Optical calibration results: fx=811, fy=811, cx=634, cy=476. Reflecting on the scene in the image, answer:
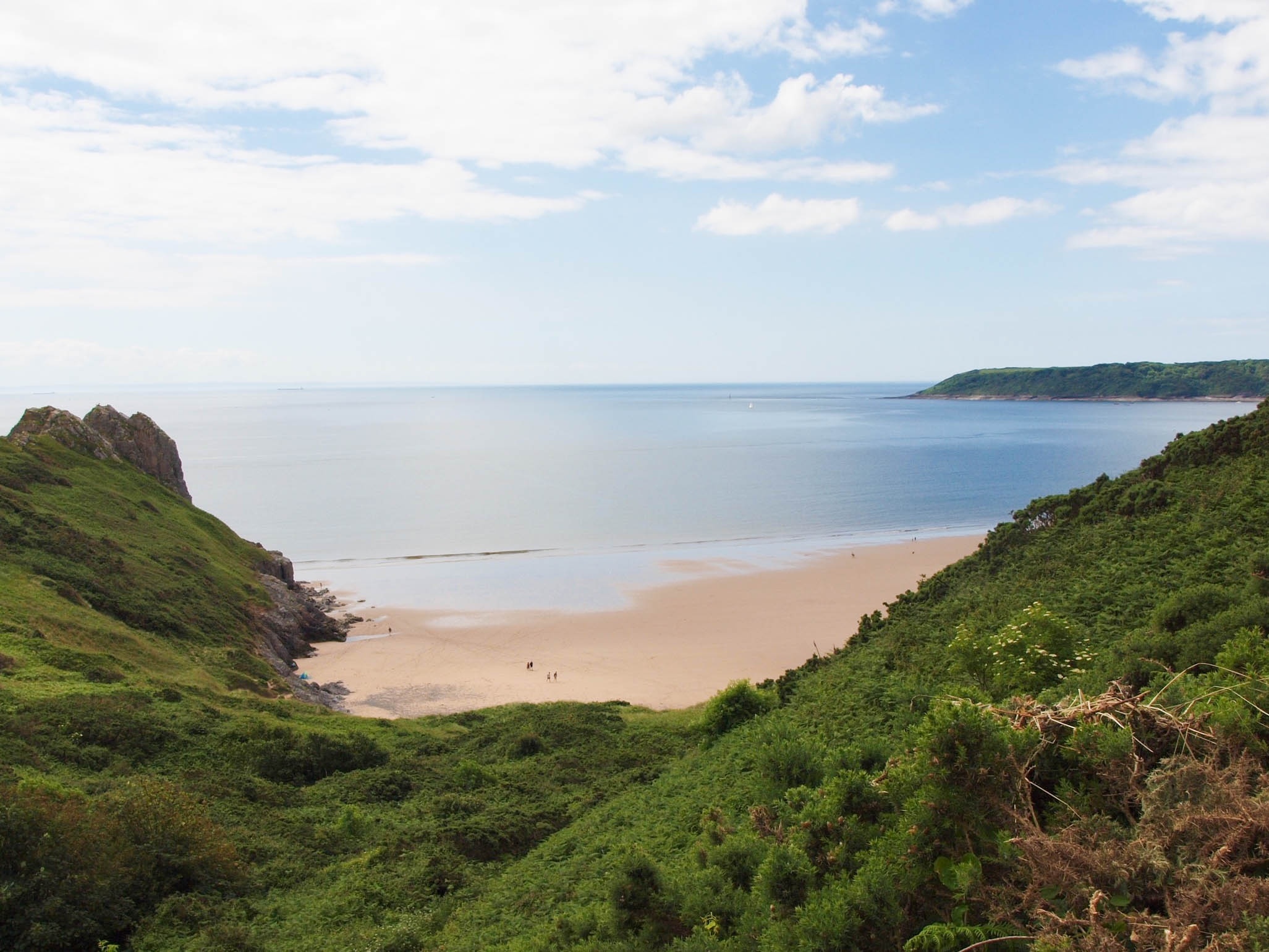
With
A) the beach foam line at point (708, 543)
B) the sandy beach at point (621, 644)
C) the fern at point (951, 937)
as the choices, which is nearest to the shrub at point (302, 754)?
the sandy beach at point (621, 644)

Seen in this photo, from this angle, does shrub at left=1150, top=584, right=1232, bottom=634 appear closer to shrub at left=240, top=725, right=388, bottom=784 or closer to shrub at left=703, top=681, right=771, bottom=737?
shrub at left=703, top=681, right=771, bottom=737

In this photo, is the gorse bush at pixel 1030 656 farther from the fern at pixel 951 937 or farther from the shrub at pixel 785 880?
the fern at pixel 951 937

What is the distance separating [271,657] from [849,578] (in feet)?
127

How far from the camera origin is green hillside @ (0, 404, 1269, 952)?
273 inches

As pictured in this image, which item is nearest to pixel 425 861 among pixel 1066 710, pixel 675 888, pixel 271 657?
pixel 675 888

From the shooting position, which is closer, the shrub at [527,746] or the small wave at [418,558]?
the shrub at [527,746]

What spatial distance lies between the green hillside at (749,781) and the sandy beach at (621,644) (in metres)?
5.95

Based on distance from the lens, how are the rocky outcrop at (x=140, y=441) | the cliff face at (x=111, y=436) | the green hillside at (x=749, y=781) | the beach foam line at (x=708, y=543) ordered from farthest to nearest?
the beach foam line at (x=708, y=543) → the rocky outcrop at (x=140, y=441) → the cliff face at (x=111, y=436) → the green hillside at (x=749, y=781)

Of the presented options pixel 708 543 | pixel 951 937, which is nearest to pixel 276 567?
pixel 708 543

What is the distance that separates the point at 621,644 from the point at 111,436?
36.2 meters

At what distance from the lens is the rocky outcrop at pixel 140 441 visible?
53.2 m

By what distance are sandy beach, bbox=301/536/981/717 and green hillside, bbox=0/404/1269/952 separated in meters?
5.95

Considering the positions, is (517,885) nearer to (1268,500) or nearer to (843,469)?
(1268,500)

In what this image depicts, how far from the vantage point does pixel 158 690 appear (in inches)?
1006
